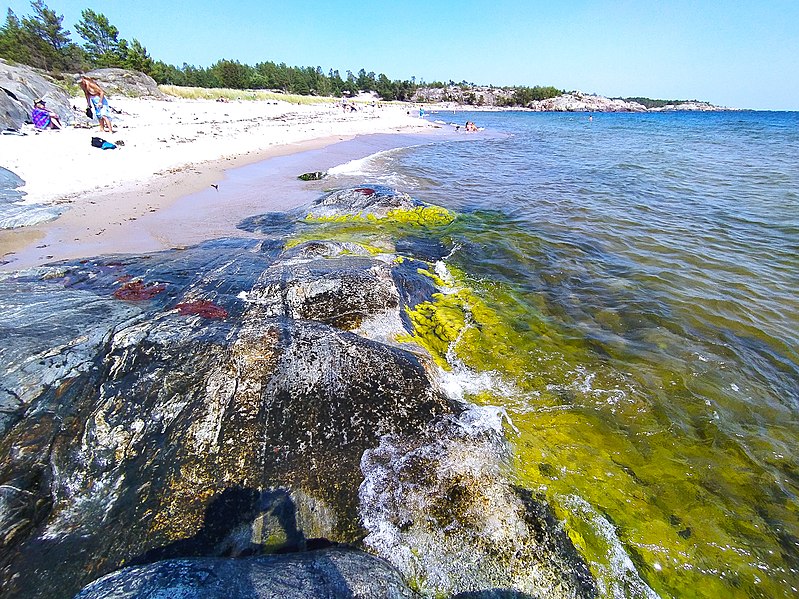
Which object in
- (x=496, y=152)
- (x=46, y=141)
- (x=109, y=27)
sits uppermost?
(x=109, y=27)

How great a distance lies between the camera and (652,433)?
411 centimetres

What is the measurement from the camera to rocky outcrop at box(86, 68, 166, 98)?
39.4 metres

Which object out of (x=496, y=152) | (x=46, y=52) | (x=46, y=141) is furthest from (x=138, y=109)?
(x=46, y=52)

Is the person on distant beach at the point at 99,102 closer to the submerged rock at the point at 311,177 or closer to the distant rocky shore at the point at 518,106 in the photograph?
the submerged rock at the point at 311,177

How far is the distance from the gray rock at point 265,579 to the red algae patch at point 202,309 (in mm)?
2767

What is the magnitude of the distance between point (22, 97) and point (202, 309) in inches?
994

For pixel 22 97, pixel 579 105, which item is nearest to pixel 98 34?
pixel 22 97

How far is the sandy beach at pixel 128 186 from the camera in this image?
8.06 m

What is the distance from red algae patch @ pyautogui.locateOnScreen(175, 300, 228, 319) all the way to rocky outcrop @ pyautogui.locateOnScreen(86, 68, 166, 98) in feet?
155

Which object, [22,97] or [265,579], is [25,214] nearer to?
[265,579]

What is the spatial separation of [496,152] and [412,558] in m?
27.2

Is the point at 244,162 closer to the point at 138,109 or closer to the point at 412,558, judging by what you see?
the point at 412,558

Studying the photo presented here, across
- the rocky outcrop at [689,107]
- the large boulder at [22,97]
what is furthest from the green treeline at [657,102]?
the large boulder at [22,97]

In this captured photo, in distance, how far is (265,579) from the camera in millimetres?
2182
